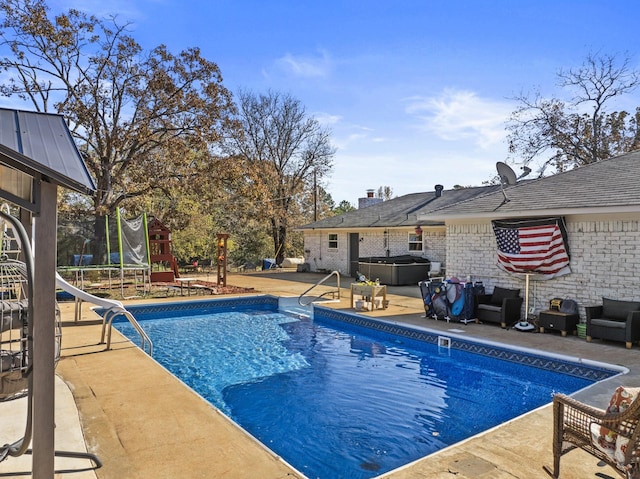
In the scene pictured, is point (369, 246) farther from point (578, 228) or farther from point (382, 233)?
point (578, 228)

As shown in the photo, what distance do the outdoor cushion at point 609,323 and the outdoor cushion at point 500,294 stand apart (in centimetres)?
177

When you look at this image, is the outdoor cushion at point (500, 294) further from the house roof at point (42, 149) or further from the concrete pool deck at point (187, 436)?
→ the house roof at point (42, 149)

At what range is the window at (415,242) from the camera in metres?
17.7

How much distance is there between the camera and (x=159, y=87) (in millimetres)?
17016

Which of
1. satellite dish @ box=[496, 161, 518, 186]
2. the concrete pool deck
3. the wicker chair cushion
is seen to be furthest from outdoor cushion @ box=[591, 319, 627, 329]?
the wicker chair cushion

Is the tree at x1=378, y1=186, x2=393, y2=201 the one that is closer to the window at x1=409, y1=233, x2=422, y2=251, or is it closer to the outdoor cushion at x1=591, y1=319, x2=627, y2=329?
the window at x1=409, y1=233, x2=422, y2=251

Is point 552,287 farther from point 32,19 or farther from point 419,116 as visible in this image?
point 32,19

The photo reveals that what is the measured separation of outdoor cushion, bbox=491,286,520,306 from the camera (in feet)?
29.4

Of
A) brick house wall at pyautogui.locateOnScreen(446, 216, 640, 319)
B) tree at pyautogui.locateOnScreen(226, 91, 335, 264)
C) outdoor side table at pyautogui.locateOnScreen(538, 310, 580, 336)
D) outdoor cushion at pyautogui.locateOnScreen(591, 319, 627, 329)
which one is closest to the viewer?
outdoor cushion at pyautogui.locateOnScreen(591, 319, 627, 329)

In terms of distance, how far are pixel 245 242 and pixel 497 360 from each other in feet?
75.7

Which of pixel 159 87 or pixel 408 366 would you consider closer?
pixel 408 366

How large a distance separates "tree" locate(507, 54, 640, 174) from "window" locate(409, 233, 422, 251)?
12.8 meters

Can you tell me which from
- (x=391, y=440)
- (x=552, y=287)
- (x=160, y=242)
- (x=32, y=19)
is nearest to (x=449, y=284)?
(x=552, y=287)

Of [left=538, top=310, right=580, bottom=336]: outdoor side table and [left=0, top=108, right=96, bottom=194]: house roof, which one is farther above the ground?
[left=0, top=108, right=96, bottom=194]: house roof
